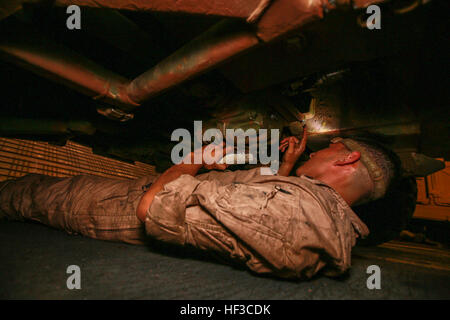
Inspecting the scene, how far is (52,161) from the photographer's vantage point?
2406 millimetres

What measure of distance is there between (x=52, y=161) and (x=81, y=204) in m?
1.49

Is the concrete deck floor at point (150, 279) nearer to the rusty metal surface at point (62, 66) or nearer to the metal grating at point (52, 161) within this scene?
the rusty metal surface at point (62, 66)

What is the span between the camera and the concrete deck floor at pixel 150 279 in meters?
0.67

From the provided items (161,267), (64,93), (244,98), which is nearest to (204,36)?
(244,98)

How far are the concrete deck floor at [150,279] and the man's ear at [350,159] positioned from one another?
2.17ft

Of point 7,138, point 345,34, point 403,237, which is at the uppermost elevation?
point 345,34

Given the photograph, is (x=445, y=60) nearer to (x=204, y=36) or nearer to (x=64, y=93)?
(x=204, y=36)

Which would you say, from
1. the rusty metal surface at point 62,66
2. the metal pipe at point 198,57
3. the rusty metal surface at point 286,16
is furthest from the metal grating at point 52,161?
the rusty metal surface at point 286,16

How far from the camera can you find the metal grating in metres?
2.04

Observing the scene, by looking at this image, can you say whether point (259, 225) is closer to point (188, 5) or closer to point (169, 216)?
point (169, 216)

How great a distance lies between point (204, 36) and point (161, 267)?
3.59ft

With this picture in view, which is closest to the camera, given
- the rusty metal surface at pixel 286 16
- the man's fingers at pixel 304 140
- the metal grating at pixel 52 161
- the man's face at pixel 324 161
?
the rusty metal surface at pixel 286 16

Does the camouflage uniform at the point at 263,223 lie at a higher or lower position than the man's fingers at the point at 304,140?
lower

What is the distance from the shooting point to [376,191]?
132 centimetres
